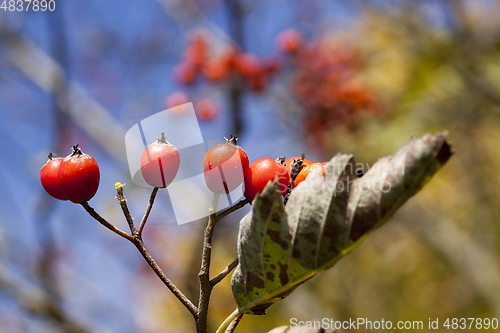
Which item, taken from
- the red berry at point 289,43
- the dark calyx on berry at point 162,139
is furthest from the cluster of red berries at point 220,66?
the dark calyx on berry at point 162,139

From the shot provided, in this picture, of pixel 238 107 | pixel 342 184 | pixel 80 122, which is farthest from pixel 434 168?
pixel 80 122

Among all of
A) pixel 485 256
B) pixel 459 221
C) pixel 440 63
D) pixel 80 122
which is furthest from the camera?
pixel 459 221

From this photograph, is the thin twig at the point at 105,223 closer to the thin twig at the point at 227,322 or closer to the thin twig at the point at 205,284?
the thin twig at the point at 205,284

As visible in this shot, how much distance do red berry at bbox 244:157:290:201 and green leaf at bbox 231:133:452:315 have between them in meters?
0.11

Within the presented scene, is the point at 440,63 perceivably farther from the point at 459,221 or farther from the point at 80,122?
the point at 459,221

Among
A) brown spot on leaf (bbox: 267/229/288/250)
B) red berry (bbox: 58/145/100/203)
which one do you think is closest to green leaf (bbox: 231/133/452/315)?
brown spot on leaf (bbox: 267/229/288/250)

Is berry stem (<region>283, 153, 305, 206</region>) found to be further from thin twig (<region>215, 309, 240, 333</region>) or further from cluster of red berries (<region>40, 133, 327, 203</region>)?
thin twig (<region>215, 309, 240, 333</region>)

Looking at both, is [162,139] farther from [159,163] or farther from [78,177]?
[78,177]

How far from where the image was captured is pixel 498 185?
27.0 ft

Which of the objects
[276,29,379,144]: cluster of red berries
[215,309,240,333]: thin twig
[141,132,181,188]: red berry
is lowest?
[215,309,240,333]: thin twig

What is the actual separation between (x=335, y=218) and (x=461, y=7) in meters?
5.19

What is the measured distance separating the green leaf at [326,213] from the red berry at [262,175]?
11 cm

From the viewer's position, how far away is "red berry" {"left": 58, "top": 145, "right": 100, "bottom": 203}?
3.11ft

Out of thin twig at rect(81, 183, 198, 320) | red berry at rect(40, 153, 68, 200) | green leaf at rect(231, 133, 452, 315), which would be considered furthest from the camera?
red berry at rect(40, 153, 68, 200)
